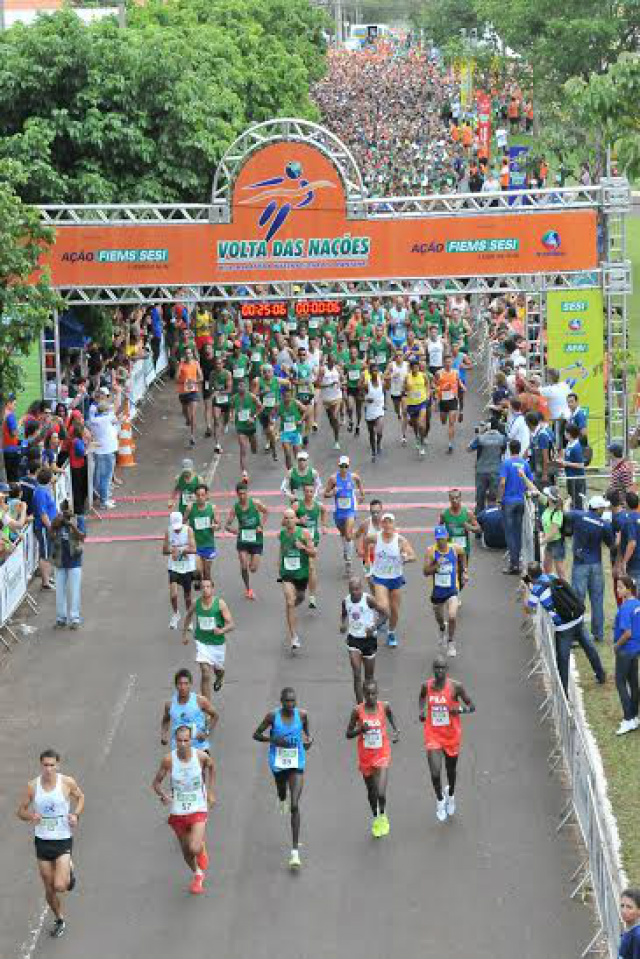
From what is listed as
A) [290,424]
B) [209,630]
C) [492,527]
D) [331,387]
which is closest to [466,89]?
[331,387]

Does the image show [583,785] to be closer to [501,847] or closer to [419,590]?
[501,847]

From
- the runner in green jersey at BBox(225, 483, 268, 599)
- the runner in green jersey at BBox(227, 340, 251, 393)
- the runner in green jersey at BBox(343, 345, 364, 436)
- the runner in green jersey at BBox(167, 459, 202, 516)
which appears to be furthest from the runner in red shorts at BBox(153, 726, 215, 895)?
the runner in green jersey at BBox(227, 340, 251, 393)

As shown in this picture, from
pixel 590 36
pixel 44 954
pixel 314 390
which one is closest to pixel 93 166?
pixel 314 390

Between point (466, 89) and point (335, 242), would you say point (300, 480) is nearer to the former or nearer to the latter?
point (335, 242)

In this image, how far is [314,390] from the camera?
30391 mm

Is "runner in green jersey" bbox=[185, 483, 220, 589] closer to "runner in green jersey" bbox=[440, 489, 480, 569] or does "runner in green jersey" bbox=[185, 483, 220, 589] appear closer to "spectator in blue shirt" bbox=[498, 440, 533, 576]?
"runner in green jersey" bbox=[440, 489, 480, 569]

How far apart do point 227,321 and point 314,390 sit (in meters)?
4.05

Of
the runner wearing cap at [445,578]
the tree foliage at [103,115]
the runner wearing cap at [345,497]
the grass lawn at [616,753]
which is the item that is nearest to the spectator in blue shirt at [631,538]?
the grass lawn at [616,753]

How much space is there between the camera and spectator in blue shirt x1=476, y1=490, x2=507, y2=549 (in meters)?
23.8

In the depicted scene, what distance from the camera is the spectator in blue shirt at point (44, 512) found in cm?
2244

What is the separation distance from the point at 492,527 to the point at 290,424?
14.1 feet

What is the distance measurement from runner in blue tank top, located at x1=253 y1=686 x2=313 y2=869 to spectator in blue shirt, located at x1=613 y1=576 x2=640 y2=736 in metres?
3.07

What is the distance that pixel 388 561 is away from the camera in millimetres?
19750

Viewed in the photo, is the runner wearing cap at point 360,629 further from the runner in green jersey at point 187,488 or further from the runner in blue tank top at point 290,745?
the runner in green jersey at point 187,488
